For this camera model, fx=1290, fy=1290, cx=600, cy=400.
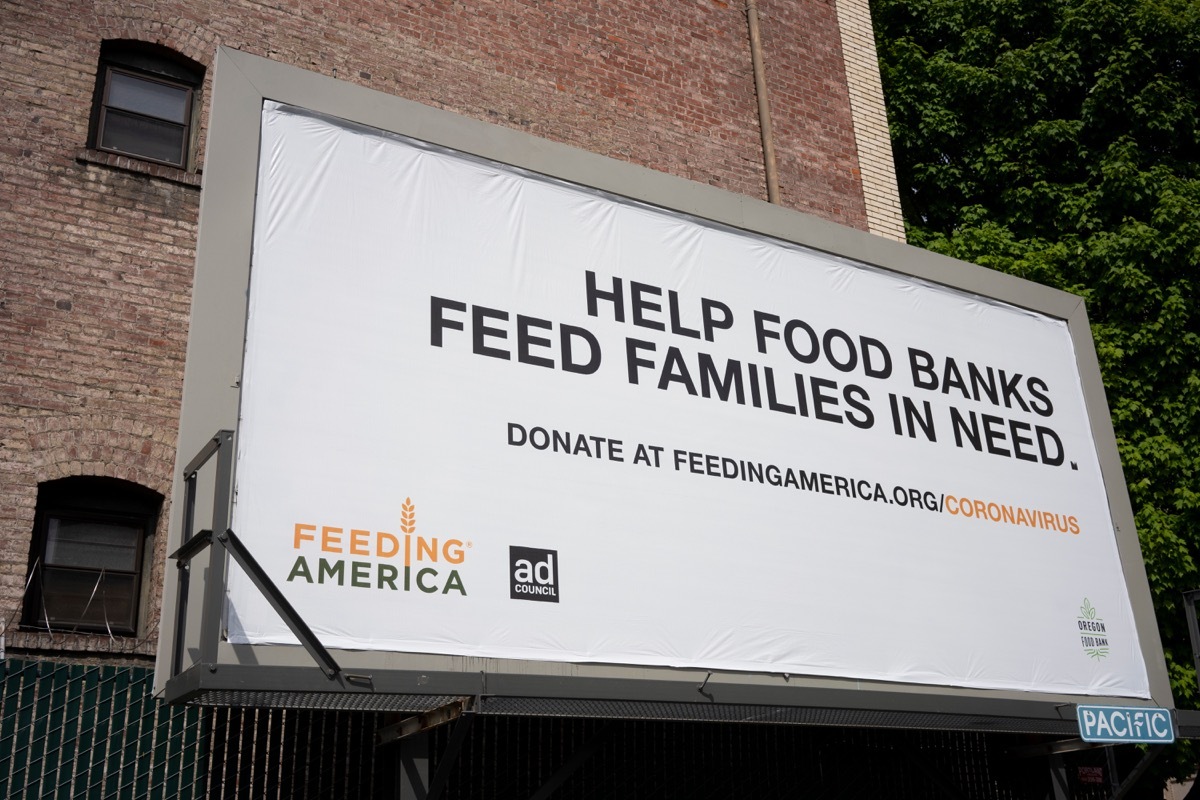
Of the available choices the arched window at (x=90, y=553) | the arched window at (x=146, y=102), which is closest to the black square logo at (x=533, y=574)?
the arched window at (x=90, y=553)

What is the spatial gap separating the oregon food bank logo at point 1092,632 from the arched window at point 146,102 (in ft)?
26.1

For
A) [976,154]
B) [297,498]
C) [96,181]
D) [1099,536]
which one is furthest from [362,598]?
[976,154]

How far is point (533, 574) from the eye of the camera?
7.87 m

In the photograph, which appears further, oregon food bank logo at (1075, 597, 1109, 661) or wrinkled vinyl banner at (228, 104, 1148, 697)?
oregon food bank logo at (1075, 597, 1109, 661)

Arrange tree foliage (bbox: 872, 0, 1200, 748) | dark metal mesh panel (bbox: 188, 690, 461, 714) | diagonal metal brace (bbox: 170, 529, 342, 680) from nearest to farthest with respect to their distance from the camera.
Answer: diagonal metal brace (bbox: 170, 529, 342, 680), dark metal mesh panel (bbox: 188, 690, 461, 714), tree foliage (bbox: 872, 0, 1200, 748)

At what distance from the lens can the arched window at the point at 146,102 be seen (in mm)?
9977

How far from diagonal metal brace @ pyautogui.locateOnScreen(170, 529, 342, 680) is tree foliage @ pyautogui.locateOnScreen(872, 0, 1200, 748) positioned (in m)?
10.6

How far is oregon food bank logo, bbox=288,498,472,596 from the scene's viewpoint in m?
7.13

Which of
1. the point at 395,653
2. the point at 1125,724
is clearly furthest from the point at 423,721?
the point at 1125,724

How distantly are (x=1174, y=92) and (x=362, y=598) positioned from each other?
14.8m

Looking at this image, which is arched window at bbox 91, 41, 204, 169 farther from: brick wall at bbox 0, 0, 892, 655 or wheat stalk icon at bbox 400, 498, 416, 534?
wheat stalk icon at bbox 400, 498, 416, 534

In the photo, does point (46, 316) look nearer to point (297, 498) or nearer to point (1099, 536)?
point (297, 498)

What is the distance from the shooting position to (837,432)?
9766 millimetres

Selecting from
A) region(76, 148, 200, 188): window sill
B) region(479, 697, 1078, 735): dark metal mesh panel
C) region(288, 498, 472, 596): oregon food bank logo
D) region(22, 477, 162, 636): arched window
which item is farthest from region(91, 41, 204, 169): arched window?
region(479, 697, 1078, 735): dark metal mesh panel
